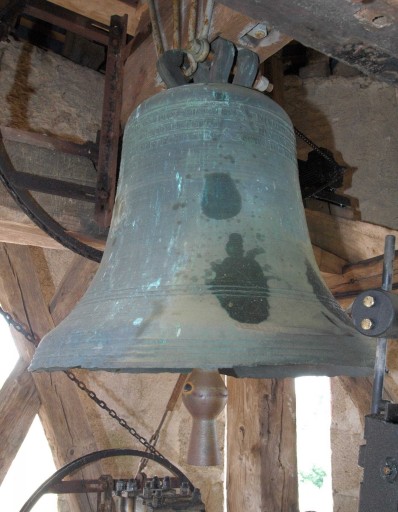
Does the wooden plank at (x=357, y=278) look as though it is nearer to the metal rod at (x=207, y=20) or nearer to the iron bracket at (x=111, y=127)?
the iron bracket at (x=111, y=127)

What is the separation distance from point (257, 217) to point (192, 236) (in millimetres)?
135

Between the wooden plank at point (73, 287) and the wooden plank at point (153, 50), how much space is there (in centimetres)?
63

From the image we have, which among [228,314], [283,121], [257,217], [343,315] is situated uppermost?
[283,121]

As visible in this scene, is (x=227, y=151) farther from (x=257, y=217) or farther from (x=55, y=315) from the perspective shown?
(x=55, y=315)

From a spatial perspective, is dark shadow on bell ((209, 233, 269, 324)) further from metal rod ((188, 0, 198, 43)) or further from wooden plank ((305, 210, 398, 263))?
wooden plank ((305, 210, 398, 263))

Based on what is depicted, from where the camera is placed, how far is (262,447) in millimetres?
2074

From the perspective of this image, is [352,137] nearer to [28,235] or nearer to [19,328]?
[28,235]

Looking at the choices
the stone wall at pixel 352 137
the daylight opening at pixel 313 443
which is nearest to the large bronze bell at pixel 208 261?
the stone wall at pixel 352 137

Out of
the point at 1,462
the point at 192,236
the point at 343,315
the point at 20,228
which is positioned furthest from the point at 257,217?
the point at 1,462

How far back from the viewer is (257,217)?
105 cm

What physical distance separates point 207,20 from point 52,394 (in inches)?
57.9

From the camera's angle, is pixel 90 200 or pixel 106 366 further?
pixel 90 200

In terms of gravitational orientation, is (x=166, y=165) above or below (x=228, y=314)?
above

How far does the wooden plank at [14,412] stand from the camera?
207 cm
